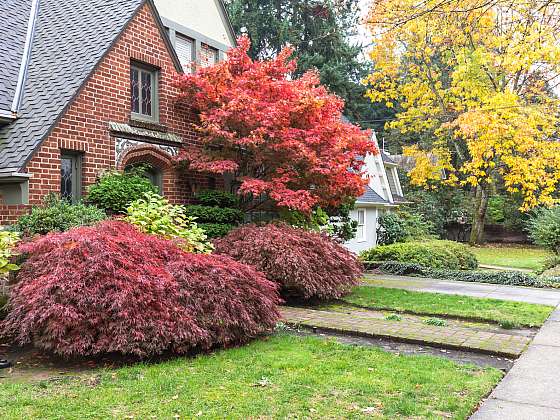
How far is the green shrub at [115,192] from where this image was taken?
9.34 m

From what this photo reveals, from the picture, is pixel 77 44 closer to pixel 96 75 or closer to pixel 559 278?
pixel 96 75

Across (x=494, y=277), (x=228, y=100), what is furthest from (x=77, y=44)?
(x=494, y=277)

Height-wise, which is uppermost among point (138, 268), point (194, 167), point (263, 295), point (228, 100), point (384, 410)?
point (228, 100)

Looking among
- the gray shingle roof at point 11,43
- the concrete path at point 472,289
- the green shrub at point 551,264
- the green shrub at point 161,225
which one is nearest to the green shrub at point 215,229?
the green shrub at point 161,225

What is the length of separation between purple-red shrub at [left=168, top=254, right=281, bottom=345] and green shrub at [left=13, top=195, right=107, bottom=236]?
8.28 feet

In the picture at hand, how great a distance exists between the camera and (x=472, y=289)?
40.1 ft

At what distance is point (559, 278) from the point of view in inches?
540

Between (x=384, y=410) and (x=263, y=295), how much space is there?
2.70 metres

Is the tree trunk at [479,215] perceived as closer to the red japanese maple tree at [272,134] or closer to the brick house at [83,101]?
the red japanese maple tree at [272,134]

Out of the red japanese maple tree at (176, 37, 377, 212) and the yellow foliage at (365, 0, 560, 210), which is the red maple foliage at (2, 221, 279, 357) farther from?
the yellow foliage at (365, 0, 560, 210)

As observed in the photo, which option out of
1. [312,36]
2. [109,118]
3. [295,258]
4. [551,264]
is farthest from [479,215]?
[109,118]

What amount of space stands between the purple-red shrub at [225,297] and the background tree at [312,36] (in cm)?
2626

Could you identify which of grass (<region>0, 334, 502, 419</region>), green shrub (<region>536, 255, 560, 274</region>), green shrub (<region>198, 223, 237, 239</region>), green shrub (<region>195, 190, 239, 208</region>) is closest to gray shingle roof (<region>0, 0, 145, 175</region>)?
green shrub (<region>195, 190, 239, 208</region>)

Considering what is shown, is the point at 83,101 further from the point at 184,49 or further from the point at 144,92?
the point at 184,49
